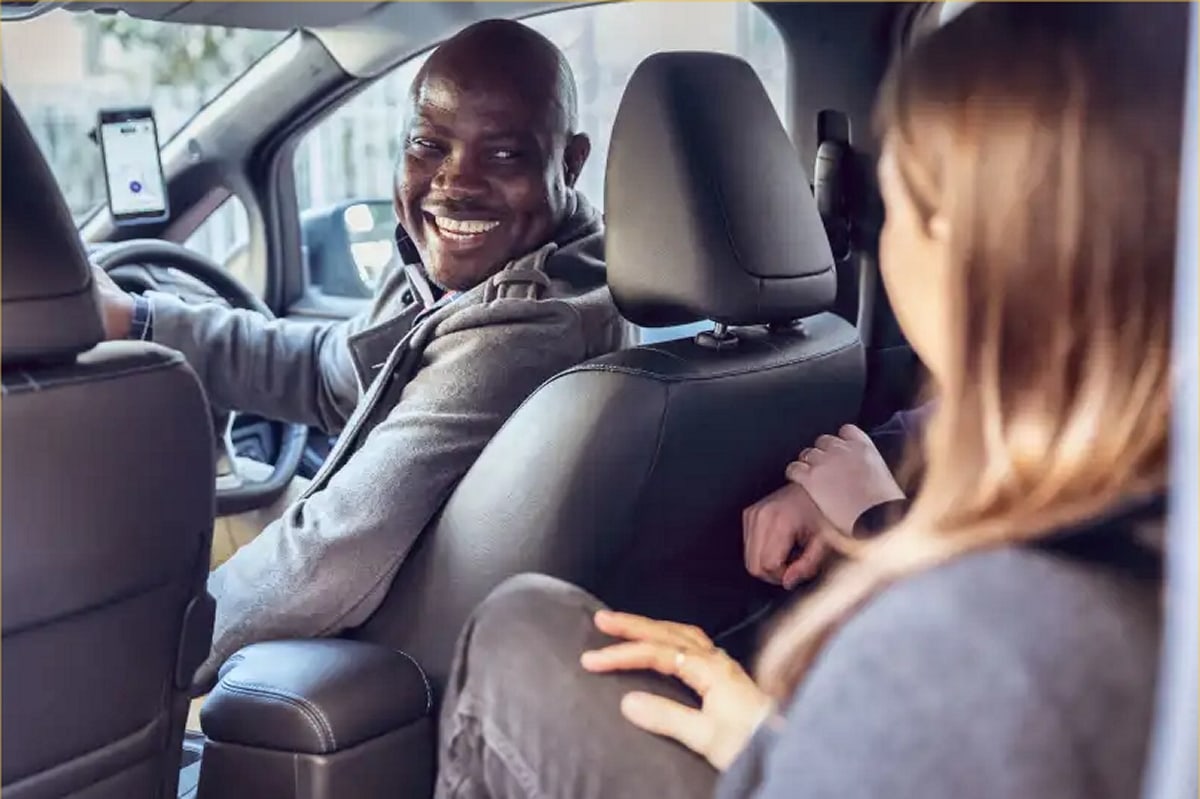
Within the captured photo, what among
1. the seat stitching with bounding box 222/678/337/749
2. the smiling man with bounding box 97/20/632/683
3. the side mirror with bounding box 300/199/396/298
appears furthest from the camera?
the side mirror with bounding box 300/199/396/298

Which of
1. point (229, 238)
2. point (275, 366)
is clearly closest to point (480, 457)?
point (275, 366)

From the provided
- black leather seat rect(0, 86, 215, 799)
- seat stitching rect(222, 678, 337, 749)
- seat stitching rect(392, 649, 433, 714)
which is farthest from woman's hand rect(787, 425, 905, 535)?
black leather seat rect(0, 86, 215, 799)

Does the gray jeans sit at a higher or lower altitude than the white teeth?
lower

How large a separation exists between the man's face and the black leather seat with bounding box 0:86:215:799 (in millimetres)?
740

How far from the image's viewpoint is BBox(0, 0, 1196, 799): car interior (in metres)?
1.30

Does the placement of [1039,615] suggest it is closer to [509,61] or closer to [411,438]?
[411,438]

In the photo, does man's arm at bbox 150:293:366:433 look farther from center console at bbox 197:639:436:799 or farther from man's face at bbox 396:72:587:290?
center console at bbox 197:639:436:799

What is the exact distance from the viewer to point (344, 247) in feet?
10.3

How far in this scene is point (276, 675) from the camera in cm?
167

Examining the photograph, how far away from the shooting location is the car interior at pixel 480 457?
130 centimetres

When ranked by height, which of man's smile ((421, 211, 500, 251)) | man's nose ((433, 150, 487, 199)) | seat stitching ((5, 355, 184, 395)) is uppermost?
man's nose ((433, 150, 487, 199))

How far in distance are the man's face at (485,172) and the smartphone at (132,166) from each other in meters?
0.68

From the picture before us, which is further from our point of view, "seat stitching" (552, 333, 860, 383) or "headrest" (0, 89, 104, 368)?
"seat stitching" (552, 333, 860, 383)

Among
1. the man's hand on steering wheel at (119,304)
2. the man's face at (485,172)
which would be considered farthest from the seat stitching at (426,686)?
the man's hand on steering wheel at (119,304)
